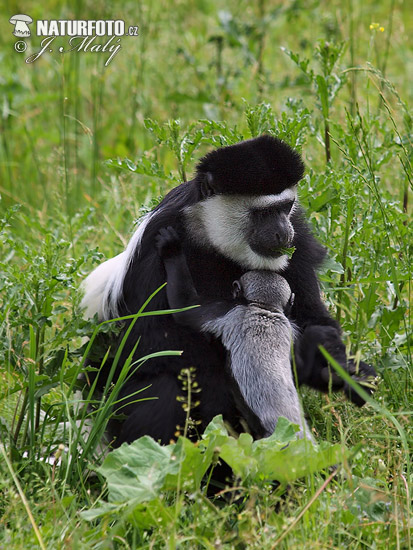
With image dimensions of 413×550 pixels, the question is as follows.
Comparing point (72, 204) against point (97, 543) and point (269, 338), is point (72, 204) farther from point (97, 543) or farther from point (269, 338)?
point (97, 543)

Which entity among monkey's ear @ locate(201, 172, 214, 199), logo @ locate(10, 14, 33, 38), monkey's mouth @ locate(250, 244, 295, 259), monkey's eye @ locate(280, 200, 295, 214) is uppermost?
logo @ locate(10, 14, 33, 38)

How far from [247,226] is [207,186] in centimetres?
26

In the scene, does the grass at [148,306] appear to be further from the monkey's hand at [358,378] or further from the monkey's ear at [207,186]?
the monkey's ear at [207,186]

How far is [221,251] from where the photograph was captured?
12.2 feet

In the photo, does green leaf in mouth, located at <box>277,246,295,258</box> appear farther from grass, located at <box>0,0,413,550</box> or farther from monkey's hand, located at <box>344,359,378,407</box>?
monkey's hand, located at <box>344,359,378,407</box>

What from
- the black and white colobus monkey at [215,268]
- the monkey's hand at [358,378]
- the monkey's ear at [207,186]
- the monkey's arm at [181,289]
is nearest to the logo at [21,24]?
the black and white colobus monkey at [215,268]

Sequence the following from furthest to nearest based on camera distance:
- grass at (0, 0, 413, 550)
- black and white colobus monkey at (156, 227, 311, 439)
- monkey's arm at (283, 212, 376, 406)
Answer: monkey's arm at (283, 212, 376, 406)
black and white colobus monkey at (156, 227, 311, 439)
grass at (0, 0, 413, 550)

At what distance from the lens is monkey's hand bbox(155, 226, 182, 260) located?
3.56m

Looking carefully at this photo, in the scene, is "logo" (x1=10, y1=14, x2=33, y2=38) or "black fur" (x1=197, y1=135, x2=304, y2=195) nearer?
"black fur" (x1=197, y1=135, x2=304, y2=195)

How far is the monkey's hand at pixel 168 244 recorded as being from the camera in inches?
140

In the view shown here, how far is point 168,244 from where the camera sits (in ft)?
11.7

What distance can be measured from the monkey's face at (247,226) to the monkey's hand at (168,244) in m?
0.12

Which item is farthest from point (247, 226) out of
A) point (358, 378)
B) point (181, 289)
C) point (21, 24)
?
point (21, 24)

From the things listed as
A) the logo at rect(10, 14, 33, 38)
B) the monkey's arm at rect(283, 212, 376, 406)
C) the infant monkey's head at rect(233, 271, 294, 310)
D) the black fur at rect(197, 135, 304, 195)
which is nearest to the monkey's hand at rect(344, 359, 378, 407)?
the monkey's arm at rect(283, 212, 376, 406)
